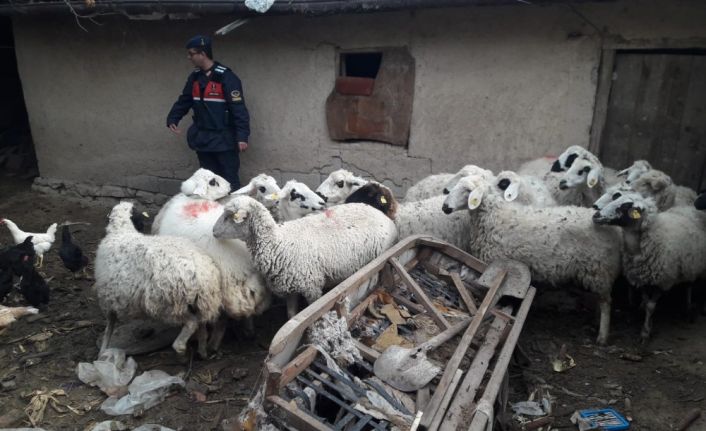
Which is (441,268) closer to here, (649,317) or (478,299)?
(478,299)

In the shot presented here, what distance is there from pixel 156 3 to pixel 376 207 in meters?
4.14

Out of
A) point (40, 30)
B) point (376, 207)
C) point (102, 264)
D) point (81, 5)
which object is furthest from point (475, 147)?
point (40, 30)

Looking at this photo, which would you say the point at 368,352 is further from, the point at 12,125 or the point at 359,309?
the point at 12,125

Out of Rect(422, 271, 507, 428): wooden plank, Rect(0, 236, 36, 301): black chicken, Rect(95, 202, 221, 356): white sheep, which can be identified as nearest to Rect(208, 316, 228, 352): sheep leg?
Rect(95, 202, 221, 356): white sheep

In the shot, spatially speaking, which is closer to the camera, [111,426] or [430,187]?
[111,426]

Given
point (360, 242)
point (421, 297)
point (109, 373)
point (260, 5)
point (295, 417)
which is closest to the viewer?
point (295, 417)

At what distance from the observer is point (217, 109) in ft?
22.2

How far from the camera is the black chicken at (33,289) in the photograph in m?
4.91

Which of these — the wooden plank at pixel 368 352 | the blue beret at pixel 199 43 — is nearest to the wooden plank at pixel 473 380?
the wooden plank at pixel 368 352

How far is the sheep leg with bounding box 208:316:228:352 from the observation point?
178 inches

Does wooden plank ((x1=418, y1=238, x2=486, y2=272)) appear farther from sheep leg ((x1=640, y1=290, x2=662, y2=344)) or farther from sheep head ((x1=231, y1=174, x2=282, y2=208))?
sheep head ((x1=231, y1=174, x2=282, y2=208))

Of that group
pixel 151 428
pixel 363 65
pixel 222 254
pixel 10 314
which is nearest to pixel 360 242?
pixel 222 254

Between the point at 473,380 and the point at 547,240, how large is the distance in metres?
2.03

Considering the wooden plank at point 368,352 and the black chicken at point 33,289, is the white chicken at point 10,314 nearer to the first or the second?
the black chicken at point 33,289
